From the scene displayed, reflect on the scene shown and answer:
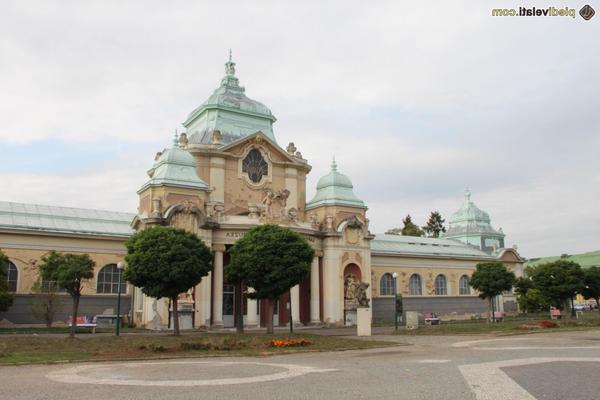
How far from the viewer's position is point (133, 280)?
3247cm

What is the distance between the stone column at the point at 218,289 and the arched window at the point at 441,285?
29.2 m

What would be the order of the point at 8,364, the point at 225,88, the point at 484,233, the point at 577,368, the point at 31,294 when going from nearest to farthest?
the point at 577,368 < the point at 8,364 < the point at 31,294 < the point at 225,88 < the point at 484,233

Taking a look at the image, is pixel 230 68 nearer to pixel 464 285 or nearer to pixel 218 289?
pixel 218 289

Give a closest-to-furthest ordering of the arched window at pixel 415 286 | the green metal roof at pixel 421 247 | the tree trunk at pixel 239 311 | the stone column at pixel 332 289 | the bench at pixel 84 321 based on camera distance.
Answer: the tree trunk at pixel 239 311
the bench at pixel 84 321
the stone column at pixel 332 289
the green metal roof at pixel 421 247
the arched window at pixel 415 286

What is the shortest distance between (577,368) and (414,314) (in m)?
27.0

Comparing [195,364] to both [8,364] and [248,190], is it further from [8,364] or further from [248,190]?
[248,190]

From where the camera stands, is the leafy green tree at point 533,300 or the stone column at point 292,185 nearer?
the stone column at point 292,185

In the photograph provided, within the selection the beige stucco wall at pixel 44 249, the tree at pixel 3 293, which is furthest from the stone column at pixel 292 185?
the tree at pixel 3 293

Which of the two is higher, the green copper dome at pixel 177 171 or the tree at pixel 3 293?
the green copper dome at pixel 177 171

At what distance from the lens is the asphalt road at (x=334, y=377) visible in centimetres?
1245

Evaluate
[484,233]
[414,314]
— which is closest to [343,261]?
[414,314]

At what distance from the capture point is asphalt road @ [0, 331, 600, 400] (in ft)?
40.9

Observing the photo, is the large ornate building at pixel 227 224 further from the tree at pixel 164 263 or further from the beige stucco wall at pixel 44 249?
the tree at pixel 164 263

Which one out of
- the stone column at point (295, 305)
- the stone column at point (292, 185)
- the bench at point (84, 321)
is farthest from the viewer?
the stone column at point (292, 185)
